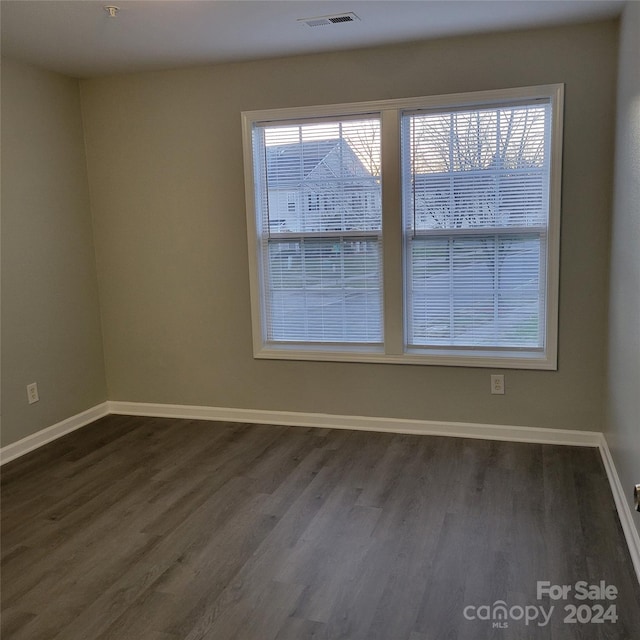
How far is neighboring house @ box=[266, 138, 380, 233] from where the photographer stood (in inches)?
150

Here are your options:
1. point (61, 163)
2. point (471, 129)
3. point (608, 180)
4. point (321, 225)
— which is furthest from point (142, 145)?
point (608, 180)

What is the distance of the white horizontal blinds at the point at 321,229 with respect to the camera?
3811 mm

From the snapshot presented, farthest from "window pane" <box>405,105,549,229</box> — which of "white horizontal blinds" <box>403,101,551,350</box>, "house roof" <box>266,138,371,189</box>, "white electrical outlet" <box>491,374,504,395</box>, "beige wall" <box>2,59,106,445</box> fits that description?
"beige wall" <box>2,59,106,445</box>

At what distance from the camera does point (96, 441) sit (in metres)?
3.94

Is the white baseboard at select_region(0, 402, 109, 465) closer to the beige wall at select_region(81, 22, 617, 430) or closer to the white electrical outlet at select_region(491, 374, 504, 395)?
the beige wall at select_region(81, 22, 617, 430)

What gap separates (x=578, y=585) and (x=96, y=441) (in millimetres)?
3021

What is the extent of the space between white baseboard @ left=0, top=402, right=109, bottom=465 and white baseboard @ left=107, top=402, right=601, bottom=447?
0.17m

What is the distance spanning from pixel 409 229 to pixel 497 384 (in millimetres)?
1122

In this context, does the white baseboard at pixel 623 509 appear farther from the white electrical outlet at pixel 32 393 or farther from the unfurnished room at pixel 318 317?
the white electrical outlet at pixel 32 393

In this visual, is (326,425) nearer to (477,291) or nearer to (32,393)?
(477,291)

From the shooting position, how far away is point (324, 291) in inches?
158

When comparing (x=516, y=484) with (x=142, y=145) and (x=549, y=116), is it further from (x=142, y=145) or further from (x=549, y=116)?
(x=142, y=145)

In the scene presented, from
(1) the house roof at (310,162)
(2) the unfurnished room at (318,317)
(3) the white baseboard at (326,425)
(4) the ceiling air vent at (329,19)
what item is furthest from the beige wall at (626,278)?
(1) the house roof at (310,162)

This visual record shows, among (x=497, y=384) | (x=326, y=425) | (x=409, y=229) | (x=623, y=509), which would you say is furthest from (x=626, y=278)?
(x=326, y=425)
